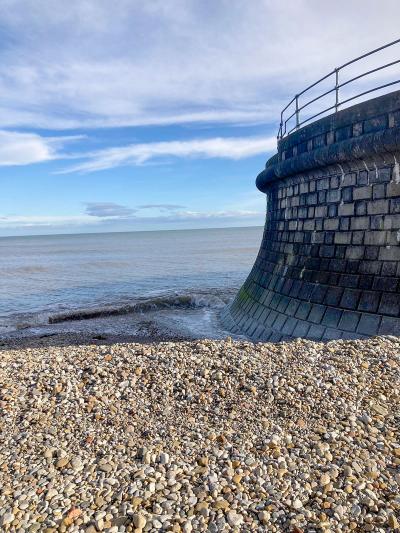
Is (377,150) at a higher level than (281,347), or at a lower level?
higher

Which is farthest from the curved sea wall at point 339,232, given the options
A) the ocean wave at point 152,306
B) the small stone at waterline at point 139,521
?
the ocean wave at point 152,306

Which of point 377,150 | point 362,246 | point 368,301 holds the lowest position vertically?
point 368,301

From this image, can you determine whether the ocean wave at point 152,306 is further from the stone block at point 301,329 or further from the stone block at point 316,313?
the stone block at point 316,313

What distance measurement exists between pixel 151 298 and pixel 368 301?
15679 mm

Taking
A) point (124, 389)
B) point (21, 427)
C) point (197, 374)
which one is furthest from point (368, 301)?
point (21, 427)

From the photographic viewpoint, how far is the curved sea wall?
7.29 metres

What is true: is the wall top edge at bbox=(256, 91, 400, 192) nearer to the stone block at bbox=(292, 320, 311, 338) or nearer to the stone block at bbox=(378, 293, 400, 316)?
the stone block at bbox=(378, 293, 400, 316)

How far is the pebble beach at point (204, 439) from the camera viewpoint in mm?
3207

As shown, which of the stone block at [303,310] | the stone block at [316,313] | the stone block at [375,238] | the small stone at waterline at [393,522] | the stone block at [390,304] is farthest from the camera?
the stone block at [303,310]

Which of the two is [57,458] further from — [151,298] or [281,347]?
[151,298]

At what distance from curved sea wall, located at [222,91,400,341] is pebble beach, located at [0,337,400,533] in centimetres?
181

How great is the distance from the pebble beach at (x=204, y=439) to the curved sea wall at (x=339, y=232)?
5.93 ft

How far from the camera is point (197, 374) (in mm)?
5266

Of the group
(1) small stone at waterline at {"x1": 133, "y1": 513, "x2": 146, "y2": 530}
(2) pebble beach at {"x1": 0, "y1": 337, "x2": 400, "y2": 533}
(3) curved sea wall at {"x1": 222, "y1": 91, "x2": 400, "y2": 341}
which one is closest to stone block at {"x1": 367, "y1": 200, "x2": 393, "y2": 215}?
(3) curved sea wall at {"x1": 222, "y1": 91, "x2": 400, "y2": 341}
